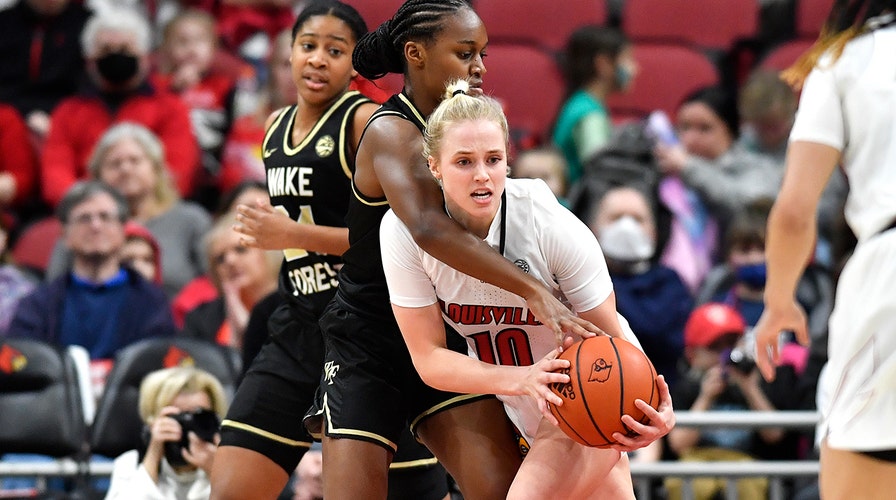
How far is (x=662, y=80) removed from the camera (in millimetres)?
9133

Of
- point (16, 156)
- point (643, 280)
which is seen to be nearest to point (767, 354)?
point (643, 280)

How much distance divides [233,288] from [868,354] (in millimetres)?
4094

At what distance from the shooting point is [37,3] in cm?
899

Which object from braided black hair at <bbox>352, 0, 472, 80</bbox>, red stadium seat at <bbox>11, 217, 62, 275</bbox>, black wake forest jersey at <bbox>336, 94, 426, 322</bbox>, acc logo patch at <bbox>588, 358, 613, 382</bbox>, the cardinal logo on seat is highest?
braided black hair at <bbox>352, 0, 472, 80</bbox>

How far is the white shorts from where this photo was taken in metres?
3.33

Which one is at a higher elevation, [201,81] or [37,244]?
[201,81]

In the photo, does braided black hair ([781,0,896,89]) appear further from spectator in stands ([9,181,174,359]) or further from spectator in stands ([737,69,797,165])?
spectator in stands ([737,69,797,165])

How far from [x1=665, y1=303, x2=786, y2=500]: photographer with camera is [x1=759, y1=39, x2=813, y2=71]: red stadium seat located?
2.93 metres

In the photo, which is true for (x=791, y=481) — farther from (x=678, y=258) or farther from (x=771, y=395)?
(x=678, y=258)

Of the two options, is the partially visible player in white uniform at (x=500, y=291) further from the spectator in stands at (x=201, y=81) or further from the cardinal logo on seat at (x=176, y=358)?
the spectator in stands at (x=201, y=81)

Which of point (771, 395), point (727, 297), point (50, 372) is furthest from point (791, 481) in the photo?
point (50, 372)

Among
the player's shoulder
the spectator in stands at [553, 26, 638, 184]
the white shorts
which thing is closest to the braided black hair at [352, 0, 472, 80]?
the player's shoulder

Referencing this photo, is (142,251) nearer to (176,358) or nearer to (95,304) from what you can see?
(95,304)

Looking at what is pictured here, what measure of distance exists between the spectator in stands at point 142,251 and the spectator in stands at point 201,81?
1.30 m
